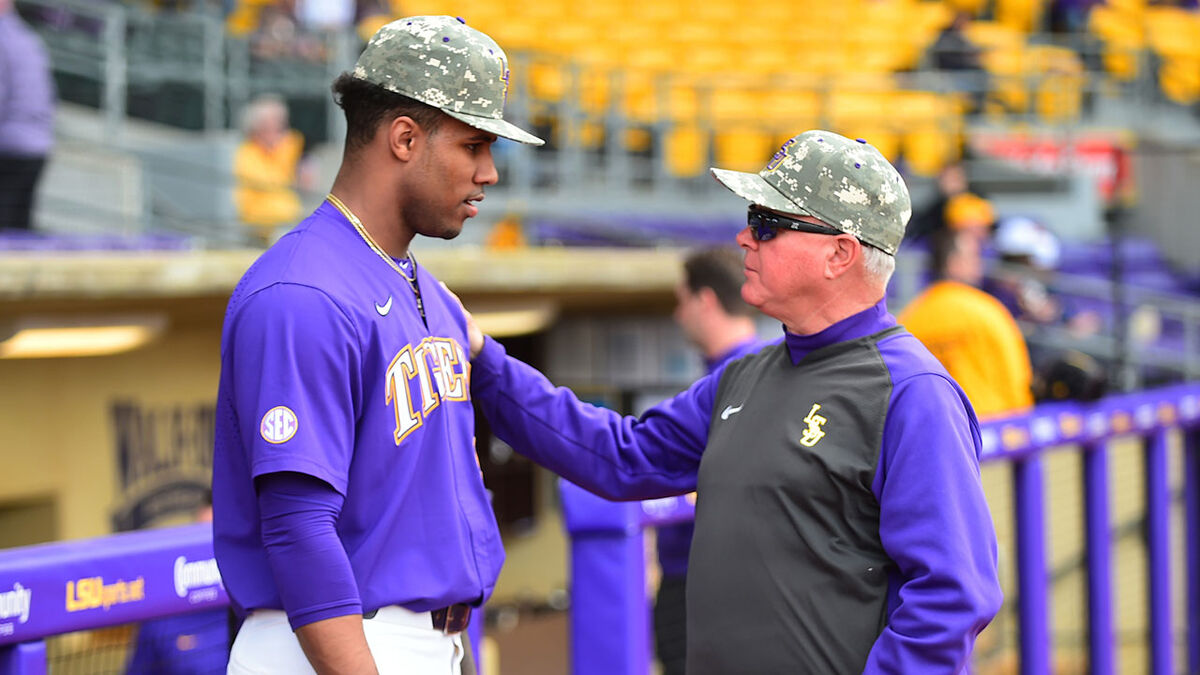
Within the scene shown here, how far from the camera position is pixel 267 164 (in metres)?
8.93

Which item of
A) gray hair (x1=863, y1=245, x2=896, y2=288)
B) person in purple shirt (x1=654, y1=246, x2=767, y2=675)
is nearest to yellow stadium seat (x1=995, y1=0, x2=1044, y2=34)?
person in purple shirt (x1=654, y1=246, x2=767, y2=675)

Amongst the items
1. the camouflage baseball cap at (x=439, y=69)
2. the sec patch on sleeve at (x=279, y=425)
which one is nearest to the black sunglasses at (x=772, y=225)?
the camouflage baseball cap at (x=439, y=69)

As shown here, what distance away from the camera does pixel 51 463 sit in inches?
277

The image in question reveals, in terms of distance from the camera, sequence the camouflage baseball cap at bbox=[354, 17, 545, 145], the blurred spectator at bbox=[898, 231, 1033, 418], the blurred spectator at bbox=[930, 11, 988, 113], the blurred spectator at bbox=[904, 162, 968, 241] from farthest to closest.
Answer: the blurred spectator at bbox=[930, 11, 988, 113] → the blurred spectator at bbox=[904, 162, 968, 241] → the blurred spectator at bbox=[898, 231, 1033, 418] → the camouflage baseball cap at bbox=[354, 17, 545, 145]

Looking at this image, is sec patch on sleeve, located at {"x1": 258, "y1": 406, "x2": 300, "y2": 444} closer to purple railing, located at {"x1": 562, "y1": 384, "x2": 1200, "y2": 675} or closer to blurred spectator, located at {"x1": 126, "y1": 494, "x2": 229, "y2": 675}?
blurred spectator, located at {"x1": 126, "y1": 494, "x2": 229, "y2": 675}

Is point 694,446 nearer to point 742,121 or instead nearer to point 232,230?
point 232,230

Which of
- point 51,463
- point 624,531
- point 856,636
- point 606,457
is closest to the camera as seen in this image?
point 856,636

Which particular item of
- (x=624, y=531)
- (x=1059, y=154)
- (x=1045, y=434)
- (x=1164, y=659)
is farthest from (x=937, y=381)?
(x=1059, y=154)

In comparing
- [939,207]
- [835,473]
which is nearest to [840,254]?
[835,473]

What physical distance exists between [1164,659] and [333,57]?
630 cm

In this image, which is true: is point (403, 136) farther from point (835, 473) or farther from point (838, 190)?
point (835, 473)

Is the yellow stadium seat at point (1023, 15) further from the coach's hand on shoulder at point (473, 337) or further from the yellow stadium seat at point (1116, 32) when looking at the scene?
the coach's hand on shoulder at point (473, 337)

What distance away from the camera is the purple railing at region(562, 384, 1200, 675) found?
3400 mm

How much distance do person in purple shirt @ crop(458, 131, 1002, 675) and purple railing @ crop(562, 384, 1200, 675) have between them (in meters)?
0.76
